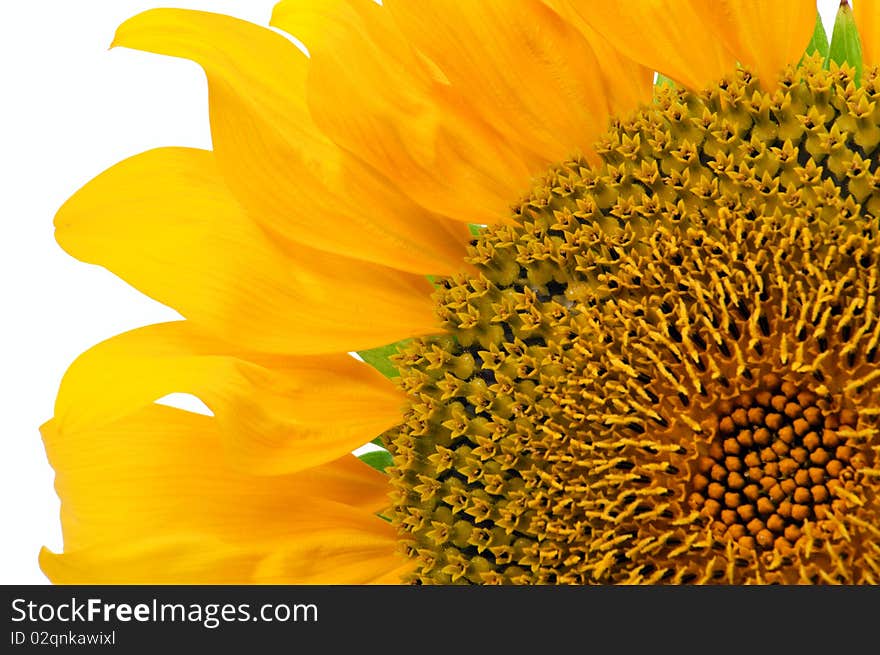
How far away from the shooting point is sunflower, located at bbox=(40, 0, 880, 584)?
3.74ft

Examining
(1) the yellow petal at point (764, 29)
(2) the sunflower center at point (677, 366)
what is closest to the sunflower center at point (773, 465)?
(2) the sunflower center at point (677, 366)

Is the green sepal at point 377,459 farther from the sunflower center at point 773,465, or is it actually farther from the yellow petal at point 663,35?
the yellow petal at point 663,35

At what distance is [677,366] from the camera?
3.81ft

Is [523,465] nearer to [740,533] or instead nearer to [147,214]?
[740,533]

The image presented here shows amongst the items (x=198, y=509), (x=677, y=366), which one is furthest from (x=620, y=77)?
(x=198, y=509)

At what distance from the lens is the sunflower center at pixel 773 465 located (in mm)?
1109

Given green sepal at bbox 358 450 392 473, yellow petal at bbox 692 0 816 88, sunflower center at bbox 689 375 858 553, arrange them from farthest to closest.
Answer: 1. green sepal at bbox 358 450 392 473
2. yellow petal at bbox 692 0 816 88
3. sunflower center at bbox 689 375 858 553

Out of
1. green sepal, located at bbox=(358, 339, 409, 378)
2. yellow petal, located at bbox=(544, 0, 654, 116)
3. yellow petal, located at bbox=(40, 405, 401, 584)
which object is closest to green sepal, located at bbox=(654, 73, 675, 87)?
yellow petal, located at bbox=(544, 0, 654, 116)

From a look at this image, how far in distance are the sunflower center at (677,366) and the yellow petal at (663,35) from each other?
3 centimetres

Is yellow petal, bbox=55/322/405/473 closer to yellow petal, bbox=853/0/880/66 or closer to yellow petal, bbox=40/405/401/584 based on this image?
yellow petal, bbox=40/405/401/584

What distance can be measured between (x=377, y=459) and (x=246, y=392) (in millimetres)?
221

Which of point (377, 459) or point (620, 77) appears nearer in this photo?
point (620, 77)

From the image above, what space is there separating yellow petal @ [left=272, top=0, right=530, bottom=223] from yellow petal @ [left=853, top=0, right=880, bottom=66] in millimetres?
372

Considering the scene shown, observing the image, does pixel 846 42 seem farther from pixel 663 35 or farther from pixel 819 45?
pixel 663 35
